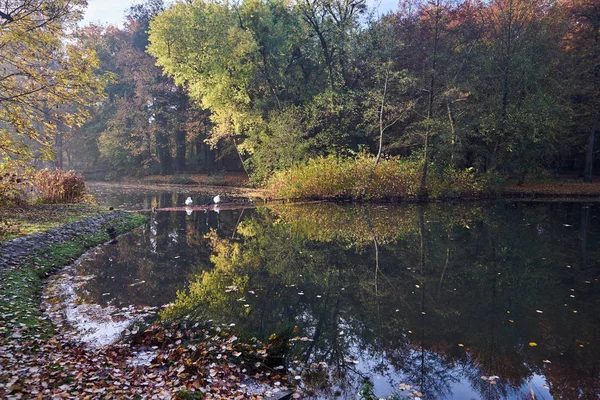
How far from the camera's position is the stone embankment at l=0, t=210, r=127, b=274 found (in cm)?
880

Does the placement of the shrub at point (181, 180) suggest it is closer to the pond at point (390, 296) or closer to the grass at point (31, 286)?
the pond at point (390, 296)

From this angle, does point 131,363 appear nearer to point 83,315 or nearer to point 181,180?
point 83,315

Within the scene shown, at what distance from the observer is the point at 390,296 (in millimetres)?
8125

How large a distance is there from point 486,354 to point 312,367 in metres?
2.50

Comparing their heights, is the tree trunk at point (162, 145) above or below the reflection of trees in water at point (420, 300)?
above

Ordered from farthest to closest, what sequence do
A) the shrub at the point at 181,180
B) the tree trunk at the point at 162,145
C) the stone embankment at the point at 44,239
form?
the tree trunk at the point at 162,145 → the shrub at the point at 181,180 → the stone embankment at the point at 44,239

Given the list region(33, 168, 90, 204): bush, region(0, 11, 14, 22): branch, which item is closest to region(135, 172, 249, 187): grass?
region(33, 168, 90, 204): bush

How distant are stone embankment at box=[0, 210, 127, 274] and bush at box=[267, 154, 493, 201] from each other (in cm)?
1100

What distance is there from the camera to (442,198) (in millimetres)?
24453

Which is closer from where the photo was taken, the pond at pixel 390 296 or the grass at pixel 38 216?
the pond at pixel 390 296

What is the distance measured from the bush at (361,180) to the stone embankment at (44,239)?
433 inches

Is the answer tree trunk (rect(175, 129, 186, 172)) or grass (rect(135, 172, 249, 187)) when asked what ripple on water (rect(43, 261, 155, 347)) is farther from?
tree trunk (rect(175, 129, 186, 172))

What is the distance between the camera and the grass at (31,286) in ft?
19.2

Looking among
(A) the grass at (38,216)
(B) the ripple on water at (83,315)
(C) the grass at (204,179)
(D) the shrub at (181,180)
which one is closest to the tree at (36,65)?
(A) the grass at (38,216)
